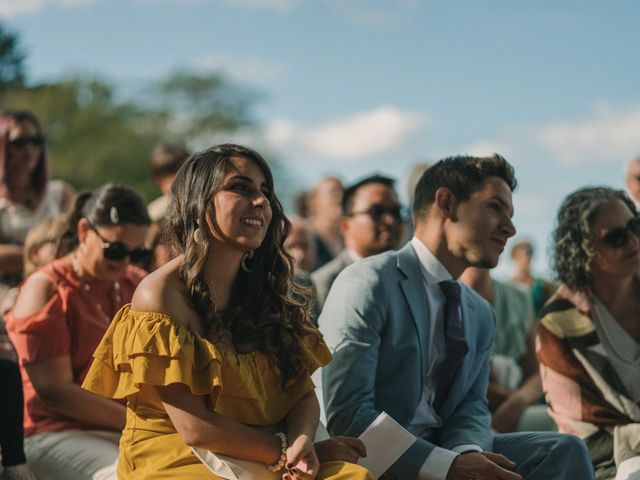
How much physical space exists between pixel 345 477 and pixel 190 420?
1.73 ft

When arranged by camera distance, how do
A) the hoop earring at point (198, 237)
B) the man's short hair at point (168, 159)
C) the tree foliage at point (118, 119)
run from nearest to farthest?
1. the hoop earring at point (198, 237)
2. the man's short hair at point (168, 159)
3. the tree foliage at point (118, 119)

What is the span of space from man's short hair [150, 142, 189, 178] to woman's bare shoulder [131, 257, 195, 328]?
3.67 meters

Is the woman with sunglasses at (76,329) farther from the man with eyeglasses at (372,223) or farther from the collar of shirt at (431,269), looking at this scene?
the man with eyeglasses at (372,223)

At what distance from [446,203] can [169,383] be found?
169 centimetres

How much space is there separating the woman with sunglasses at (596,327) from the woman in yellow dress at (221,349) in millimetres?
1766

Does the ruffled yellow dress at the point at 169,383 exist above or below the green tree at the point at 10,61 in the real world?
below

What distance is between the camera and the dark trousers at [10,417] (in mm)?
4066

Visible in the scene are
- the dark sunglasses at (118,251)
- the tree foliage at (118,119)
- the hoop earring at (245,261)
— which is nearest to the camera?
the hoop earring at (245,261)

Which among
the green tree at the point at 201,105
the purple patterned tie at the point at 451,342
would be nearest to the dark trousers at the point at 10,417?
the purple patterned tie at the point at 451,342

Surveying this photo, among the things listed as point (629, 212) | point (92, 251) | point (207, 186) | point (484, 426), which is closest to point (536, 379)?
point (629, 212)

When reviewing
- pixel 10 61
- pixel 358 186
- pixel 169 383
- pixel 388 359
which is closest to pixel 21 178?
pixel 358 186

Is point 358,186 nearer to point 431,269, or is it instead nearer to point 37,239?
point 37,239

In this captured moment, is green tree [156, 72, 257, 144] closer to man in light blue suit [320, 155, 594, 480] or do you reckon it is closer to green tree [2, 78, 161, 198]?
green tree [2, 78, 161, 198]

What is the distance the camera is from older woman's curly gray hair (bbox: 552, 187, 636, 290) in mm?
4891
